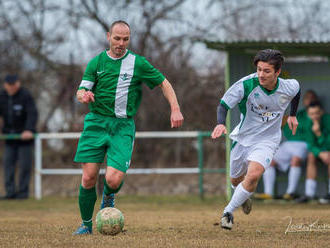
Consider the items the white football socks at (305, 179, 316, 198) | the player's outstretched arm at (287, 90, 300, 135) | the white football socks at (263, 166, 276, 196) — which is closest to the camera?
the player's outstretched arm at (287, 90, 300, 135)

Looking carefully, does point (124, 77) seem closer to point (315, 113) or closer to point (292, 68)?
point (315, 113)

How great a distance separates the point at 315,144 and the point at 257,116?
5535 mm

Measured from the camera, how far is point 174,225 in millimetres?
8562

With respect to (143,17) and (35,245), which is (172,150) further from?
(35,245)

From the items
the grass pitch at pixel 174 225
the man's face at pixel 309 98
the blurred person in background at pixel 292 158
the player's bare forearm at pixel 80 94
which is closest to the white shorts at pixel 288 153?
the blurred person in background at pixel 292 158

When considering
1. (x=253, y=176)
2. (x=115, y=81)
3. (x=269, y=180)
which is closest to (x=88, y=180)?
(x=115, y=81)

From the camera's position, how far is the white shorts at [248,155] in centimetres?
751

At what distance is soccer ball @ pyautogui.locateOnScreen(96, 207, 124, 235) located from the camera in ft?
23.3

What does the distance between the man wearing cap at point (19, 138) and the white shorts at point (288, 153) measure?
193 inches

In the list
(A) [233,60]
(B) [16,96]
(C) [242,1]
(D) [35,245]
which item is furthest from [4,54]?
(D) [35,245]

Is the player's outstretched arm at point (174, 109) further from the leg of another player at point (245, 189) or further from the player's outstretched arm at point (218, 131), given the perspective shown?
the leg of another player at point (245, 189)

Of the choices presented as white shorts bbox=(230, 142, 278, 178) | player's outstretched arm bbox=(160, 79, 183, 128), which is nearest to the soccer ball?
player's outstretched arm bbox=(160, 79, 183, 128)

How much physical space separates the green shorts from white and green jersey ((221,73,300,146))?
1141mm

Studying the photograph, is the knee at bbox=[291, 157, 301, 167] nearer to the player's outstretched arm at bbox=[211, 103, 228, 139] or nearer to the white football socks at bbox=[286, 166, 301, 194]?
the white football socks at bbox=[286, 166, 301, 194]
